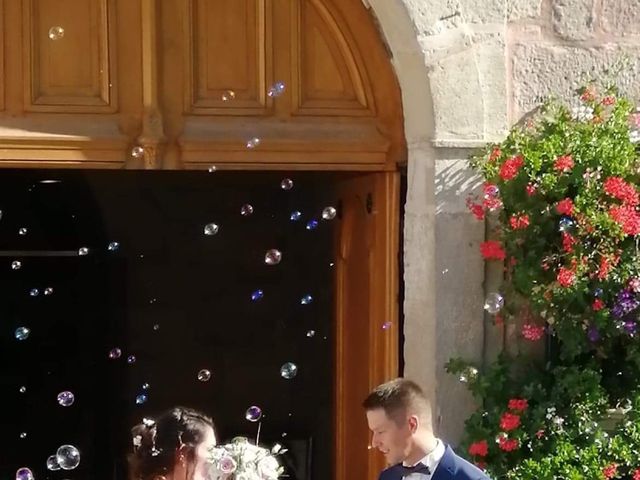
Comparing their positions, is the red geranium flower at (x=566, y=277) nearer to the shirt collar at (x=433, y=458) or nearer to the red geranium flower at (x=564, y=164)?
the red geranium flower at (x=564, y=164)

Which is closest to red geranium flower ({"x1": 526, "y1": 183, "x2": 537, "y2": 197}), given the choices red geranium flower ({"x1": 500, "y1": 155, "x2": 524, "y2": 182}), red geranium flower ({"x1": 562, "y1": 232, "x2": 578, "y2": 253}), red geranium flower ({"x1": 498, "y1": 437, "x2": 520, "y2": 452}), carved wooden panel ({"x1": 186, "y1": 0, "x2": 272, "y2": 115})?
red geranium flower ({"x1": 500, "y1": 155, "x2": 524, "y2": 182})

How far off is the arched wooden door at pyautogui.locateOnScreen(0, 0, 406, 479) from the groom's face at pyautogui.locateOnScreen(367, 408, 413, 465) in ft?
3.79

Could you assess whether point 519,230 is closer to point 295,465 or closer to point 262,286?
point 295,465

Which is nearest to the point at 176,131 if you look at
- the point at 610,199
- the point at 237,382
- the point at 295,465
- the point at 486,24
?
the point at 486,24

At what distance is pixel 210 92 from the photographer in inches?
170

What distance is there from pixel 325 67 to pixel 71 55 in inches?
39.4

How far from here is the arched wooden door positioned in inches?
165

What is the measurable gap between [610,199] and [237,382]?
3.47 metres

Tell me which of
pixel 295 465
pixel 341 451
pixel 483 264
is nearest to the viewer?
pixel 483 264

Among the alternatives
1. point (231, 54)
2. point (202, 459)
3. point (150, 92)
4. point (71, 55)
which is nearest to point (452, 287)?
point (231, 54)

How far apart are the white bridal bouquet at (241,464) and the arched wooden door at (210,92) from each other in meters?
1.50

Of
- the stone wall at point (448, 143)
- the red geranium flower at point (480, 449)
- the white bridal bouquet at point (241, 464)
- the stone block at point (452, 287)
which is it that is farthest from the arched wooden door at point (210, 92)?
the white bridal bouquet at point (241, 464)

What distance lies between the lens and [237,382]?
6.72 m

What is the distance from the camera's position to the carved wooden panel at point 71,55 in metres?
4.21
